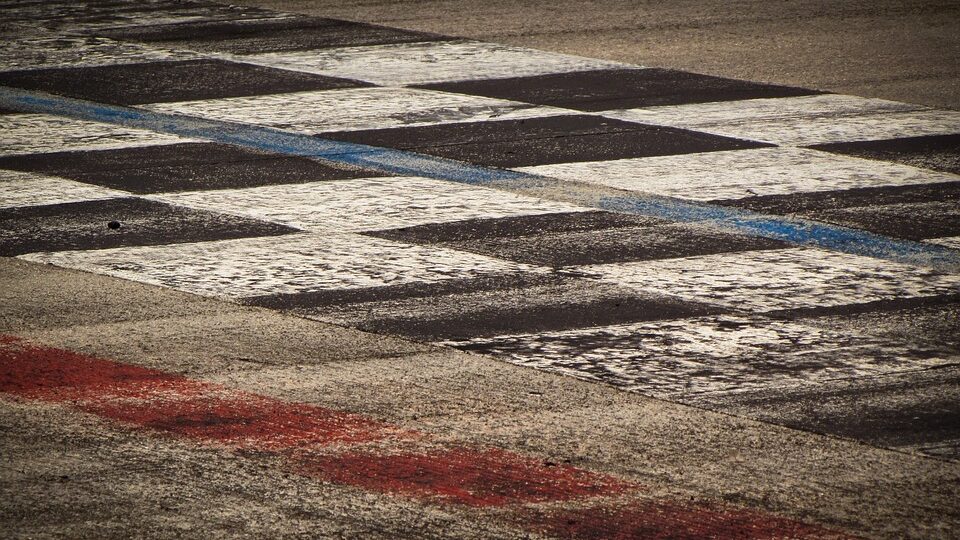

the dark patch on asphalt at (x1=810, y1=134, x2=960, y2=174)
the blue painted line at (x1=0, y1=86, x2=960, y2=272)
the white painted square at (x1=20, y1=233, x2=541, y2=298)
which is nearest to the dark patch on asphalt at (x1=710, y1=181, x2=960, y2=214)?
the blue painted line at (x1=0, y1=86, x2=960, y2=272)

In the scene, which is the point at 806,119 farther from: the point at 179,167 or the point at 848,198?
the point at 179,167

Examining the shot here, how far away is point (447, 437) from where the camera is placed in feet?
15.6

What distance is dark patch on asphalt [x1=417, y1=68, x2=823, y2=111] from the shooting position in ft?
32.8

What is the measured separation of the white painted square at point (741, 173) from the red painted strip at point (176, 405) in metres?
3.33

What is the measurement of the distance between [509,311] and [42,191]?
9.74 ft

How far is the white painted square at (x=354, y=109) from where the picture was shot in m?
9.41

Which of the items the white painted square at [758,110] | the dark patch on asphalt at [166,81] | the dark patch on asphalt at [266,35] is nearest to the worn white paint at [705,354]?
the white painted square at [758,110]

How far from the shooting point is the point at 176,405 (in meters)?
4.99

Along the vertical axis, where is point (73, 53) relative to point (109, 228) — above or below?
above

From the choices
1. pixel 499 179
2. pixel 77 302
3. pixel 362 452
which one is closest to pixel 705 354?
pixel 362 452

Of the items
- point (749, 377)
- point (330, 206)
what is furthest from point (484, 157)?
point (749, 377)

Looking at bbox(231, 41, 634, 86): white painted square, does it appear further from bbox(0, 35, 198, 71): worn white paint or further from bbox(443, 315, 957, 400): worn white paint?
bbox(443, 315, 957, 400): worn white paint

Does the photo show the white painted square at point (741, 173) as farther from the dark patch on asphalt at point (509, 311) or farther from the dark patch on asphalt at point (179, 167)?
the dark patch on asphalt at point (509, 311)

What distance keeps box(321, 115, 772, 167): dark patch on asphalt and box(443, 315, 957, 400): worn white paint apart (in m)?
2.82
